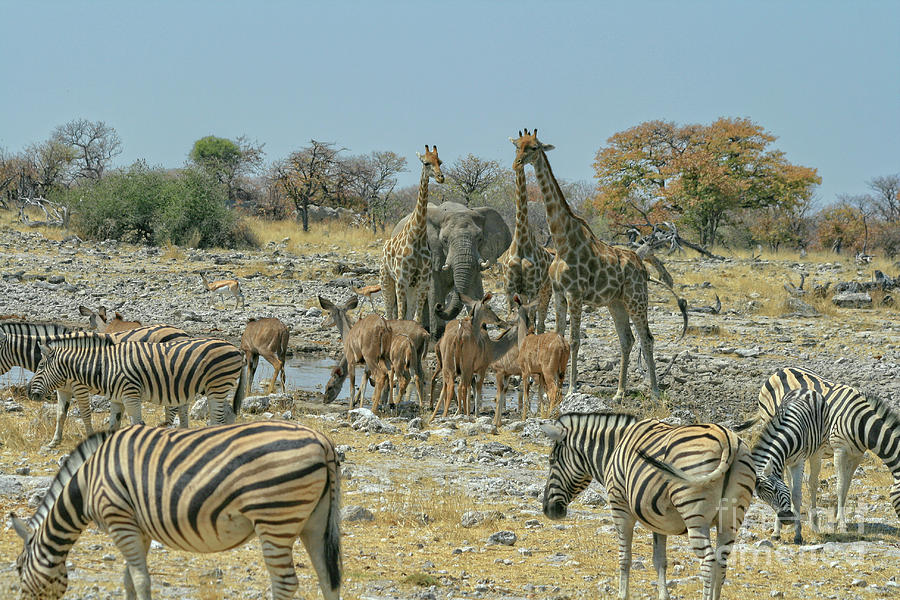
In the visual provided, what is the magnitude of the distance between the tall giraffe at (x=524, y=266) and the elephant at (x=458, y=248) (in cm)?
123

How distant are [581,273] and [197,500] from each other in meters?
10.4

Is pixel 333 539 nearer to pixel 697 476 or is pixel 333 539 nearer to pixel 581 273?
pixel 697 476

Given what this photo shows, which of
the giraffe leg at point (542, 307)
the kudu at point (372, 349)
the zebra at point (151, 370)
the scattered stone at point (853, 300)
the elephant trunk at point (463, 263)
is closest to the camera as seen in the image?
the zebra at point (151, 370)

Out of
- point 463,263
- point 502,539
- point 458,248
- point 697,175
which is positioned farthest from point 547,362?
point 697,175

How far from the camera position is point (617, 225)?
46125 millimetres

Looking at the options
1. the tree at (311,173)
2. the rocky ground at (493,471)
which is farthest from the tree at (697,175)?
the rocky ground at (493,471)

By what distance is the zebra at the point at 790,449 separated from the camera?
759 cm

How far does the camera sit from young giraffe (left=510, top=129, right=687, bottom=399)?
48.2 ft

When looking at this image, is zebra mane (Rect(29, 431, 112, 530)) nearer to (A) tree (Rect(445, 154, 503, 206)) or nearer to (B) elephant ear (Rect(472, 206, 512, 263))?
(B) elephant ear (Rect(472, 206, 512, 263))

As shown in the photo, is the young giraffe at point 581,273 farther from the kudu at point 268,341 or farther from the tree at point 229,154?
the tree at point 229,154

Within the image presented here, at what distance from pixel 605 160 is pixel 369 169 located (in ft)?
36.0

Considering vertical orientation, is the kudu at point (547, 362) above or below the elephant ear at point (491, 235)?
below

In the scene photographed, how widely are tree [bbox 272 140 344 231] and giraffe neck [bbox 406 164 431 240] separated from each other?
26.2 meters

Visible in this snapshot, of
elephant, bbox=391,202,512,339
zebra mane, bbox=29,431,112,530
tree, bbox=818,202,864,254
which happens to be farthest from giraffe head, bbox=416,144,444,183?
tree, bbox=818,202,864,254
